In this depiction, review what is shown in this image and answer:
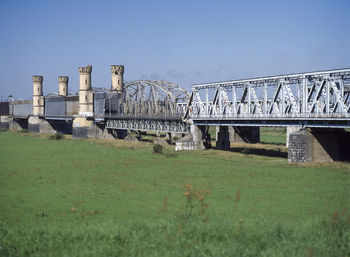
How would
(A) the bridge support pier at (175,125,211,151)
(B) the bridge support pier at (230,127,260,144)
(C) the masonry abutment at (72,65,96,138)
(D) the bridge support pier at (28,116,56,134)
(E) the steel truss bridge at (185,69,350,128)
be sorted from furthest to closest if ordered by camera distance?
(D) the bridge support pier at (28,116,56,134)
(C) the masonry abutment at (72,65,96,138)
(B) the bridge support pier at (230,127,260,144)
(A) the bridge support pier at (175,125,211,151)
(E) the steel truss bridge at (185,69,350,128)

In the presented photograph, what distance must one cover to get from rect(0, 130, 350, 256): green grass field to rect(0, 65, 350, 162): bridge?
3954 millimetres

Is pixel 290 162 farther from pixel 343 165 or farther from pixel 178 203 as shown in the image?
pixel 178 203

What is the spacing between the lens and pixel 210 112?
209 ft

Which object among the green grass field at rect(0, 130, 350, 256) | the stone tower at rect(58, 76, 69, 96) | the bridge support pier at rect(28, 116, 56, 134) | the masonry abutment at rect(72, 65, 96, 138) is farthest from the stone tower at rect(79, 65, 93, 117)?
the green grass field at rect(0, 130, 350, 256)

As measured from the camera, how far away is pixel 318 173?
121ft

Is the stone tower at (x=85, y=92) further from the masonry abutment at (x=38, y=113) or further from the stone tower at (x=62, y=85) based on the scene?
the stone tower at (x=62, y=85)

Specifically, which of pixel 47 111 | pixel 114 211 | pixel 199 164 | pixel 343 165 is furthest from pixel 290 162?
pixel 47 111

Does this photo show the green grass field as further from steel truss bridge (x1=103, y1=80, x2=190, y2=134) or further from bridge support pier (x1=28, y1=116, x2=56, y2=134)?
bridge support pier (x1=28, y1=116, x2=56, y2=134)

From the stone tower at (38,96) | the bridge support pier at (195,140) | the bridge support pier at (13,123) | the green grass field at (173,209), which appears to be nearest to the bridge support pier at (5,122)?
the bridge support pier at (13,123)

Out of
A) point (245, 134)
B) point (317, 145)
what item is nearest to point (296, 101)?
point (317, 145)

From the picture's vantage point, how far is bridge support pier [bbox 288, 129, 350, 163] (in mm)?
43188

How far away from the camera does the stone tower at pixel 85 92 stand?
317 feet

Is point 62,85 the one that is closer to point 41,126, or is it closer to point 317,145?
point 41,126

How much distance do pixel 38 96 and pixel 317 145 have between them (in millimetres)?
96992
